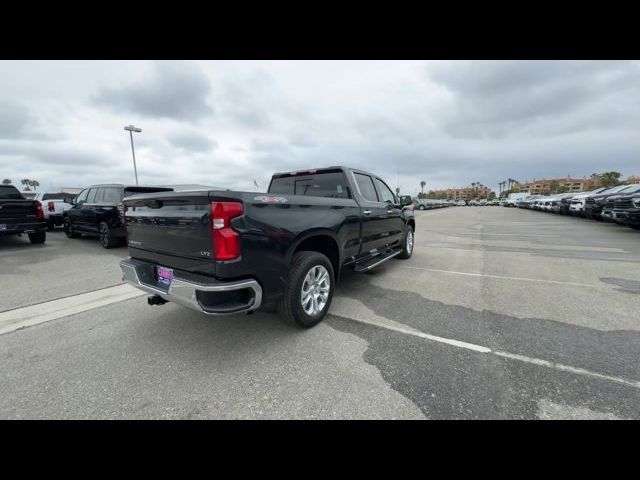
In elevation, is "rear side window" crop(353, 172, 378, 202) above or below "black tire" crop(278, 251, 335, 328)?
above

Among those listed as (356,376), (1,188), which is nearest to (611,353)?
(356,376)

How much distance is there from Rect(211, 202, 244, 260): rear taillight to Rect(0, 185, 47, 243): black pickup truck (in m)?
9.11

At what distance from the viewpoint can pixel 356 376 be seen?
2393 mm

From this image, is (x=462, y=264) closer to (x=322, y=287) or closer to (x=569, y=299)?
(x=569, y=299)

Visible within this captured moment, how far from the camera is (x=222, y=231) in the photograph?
2383 mm

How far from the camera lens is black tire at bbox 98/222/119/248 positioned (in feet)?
25.8

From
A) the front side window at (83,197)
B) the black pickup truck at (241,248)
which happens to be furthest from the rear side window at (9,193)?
the black pickup truck at (241,248)

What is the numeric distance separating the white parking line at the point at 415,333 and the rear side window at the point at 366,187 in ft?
5.87

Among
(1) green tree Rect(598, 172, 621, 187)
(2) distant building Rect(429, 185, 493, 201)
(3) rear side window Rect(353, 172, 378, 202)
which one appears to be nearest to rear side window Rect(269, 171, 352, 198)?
(3) rear side window Rect(353, 172, 378, 202)

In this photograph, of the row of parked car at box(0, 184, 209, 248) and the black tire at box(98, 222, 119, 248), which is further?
the black tire at box(98, 222, 119, 248)

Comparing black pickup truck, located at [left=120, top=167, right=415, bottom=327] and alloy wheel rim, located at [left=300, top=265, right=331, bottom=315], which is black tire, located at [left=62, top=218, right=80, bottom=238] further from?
alloy wheel rim, located at [left=300, top=265, right=331, bottom=315]

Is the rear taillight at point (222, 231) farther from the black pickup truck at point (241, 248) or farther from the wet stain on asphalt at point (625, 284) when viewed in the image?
the wet stain on asphalt at point (625, 284)

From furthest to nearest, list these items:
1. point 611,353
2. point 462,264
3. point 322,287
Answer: point 462,264
point 322,287
point 611,353
